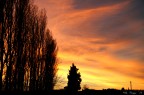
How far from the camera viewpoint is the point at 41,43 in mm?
36688

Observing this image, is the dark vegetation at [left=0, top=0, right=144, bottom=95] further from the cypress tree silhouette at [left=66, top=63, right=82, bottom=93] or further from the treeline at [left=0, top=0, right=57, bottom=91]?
the cypress tree silhouette at [left=66, top=63, right=82, bottom=93]

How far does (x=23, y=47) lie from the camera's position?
29328 millimetres

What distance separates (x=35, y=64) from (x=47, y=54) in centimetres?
512

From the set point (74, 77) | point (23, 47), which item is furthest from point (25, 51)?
point (74, 77)

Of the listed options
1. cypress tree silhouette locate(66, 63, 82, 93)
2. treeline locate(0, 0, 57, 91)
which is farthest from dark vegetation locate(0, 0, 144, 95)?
cypress tree silhouette locate(66, 63, 82, 93)

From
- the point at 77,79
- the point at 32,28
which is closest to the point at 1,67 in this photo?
the point at 32,28

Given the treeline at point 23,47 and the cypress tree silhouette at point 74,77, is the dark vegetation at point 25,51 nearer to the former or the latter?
the treeline at point 23,47

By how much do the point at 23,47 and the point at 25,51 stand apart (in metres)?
1.02

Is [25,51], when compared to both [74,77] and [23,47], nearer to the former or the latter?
[23,47]

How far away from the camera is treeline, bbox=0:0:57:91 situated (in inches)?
985

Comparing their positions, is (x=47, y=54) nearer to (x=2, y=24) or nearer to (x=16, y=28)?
(x=16, y=28)

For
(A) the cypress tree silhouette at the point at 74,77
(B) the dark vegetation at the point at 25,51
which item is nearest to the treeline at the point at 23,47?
(B) the dark vegetation at the point at 25,51

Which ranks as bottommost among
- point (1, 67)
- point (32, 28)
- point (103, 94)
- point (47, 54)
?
point (103, 94)

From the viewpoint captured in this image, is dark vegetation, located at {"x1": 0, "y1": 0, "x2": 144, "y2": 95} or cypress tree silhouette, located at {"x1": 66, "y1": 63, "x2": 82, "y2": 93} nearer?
dark vegetation, located at {"x1": 0, "y1": 0, "x2": 144, "y2": 95}
